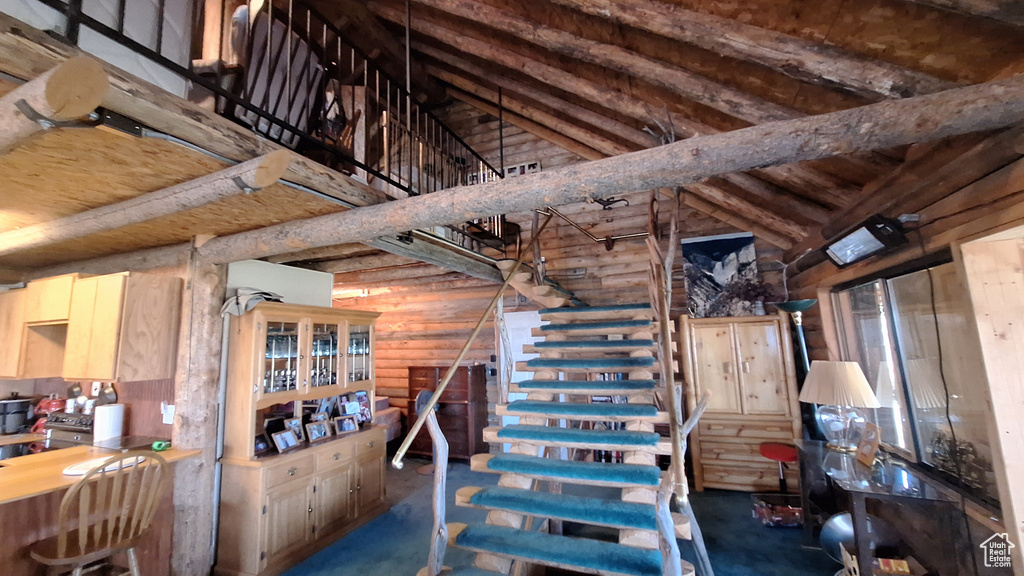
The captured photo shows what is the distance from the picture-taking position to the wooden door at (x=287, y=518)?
3.55 meters

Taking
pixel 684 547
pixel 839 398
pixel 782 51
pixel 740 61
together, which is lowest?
pixel 684 547

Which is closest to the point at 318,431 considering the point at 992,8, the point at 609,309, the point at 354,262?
the point at 354,262

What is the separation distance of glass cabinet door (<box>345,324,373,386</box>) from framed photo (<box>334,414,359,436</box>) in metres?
0.39

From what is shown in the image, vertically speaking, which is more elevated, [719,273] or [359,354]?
[719,273]

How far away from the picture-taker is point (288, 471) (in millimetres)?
3748

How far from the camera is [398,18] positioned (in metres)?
5.45

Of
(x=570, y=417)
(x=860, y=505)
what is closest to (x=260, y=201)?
(x=570, y=417)

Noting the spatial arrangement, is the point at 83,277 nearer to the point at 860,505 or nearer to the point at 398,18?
the point at 398,18

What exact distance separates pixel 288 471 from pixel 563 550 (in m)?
2.59

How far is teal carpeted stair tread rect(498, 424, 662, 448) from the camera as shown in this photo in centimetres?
326

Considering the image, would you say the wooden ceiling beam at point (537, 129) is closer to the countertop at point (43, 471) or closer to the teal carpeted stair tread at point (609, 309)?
the teal carpeted stair tread at point (609, 309)

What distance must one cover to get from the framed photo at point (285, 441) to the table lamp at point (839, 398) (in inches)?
186

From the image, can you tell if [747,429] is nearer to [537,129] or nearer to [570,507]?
[570,507]

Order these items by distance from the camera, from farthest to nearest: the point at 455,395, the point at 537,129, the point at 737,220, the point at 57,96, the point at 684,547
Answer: the point at 537,129 → the point at 455,395 → the point at 737,220 → the point at 684,547 → the point at 57,96
